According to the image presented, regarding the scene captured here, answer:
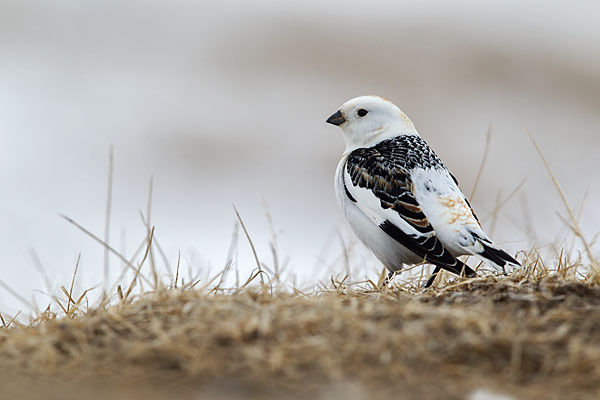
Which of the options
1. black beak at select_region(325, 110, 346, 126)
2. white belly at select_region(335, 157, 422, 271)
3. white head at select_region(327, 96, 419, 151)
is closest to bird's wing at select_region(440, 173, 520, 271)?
white belly at select_region(335, 157, 422, 271)

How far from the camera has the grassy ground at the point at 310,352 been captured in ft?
7.36

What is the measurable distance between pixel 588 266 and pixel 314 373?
1.55 meters

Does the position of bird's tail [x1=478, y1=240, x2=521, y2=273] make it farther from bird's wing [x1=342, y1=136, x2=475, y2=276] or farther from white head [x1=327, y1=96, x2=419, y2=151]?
white head [x1=327, y1=96, x2=419, y2=151]

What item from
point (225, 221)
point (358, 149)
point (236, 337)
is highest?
point (358, 149)

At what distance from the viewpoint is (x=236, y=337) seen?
2467 millimetres

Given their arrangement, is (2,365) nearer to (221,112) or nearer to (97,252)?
Result: (97,252)

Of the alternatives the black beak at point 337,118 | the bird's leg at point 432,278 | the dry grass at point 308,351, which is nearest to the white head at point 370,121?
the black beak at point 337,118

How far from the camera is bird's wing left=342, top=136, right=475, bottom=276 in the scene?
3689mm

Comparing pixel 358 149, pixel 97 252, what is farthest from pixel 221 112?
pixel 358 149

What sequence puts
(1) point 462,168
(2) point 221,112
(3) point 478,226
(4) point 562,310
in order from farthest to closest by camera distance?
(2) point 221,112, (1) point 462,168, (3) point 478,226, (4) point 562,310

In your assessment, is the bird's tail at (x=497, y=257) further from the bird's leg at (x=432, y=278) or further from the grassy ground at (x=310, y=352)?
the grassy ground at (x=310, y=352)

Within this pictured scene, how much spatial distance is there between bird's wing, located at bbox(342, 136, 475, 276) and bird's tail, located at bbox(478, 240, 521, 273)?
4.4 inches

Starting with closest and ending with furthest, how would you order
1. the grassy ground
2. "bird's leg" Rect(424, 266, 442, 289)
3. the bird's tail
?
the grassy ground, the bird's tail, "bird's leg" Rect(424, 266, 442, 289)

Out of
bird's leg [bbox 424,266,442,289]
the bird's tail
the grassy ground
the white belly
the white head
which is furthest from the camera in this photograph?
the white head
